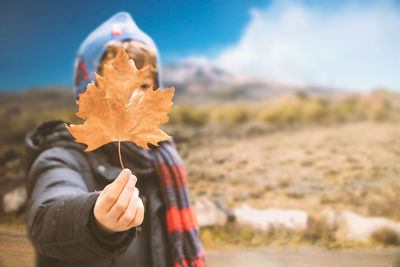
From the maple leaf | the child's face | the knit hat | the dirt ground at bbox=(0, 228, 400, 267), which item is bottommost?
the dirt ground at bbox=(0, 228, 400, 267)

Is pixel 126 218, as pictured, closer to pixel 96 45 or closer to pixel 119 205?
pixel 119 205

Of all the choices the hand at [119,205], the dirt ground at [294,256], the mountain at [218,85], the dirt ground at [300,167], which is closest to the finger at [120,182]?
the hand at [119,205]

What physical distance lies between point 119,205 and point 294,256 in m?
1.25

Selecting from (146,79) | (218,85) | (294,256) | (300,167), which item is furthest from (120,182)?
(218,85)

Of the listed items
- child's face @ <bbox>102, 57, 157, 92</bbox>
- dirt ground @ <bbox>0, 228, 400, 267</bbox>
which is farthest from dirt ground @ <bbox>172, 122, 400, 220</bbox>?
child's face @ <bbox>102, 57, 157, 92</bbox>

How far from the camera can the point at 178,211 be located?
63cm

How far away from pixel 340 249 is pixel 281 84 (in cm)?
107

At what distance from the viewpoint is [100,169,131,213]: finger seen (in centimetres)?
34

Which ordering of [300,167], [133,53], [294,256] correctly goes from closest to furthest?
1. [133,53]
2. [294,256]
3. [300,167]

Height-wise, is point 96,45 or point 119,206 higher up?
point 96,45

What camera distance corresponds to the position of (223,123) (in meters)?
1.91

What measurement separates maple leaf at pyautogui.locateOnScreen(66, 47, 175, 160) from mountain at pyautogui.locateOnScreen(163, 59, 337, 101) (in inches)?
62.6

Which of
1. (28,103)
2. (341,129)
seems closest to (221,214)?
(341,129)

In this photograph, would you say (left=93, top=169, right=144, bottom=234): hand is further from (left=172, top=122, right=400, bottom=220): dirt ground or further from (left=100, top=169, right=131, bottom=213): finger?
(left=172, top=122, right=400, bottom=220): dirt ground
